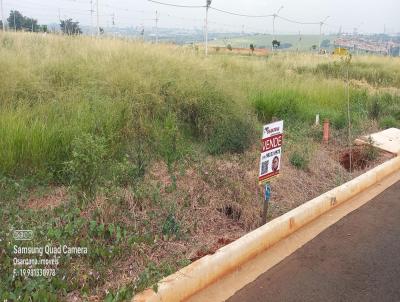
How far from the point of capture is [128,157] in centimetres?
504

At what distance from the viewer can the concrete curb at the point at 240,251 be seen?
2.98 m

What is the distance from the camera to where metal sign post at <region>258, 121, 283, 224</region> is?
407cm

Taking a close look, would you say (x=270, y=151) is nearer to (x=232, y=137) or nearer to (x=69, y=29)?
(x=232, y=137)

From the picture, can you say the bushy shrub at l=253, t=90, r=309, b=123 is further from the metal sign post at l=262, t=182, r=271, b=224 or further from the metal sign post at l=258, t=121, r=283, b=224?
the metal sign post at l=262, t=182, r=271, b=224

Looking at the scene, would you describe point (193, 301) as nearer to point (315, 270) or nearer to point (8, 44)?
point (315, 270)

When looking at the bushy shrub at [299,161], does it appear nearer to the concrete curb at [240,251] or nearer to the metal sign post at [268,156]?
the concrete curb at [240,251]

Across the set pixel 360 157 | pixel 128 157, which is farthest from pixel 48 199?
pixel 360 157

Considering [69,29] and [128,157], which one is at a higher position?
[69,29]

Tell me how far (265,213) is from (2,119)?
3.02m

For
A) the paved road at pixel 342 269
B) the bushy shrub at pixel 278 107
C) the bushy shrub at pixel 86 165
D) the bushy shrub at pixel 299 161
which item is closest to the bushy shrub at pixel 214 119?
the bushy shrub at pixel 299 161

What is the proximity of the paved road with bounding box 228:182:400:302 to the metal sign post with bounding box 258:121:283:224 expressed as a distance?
59 cm

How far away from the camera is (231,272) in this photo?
3.46 meters

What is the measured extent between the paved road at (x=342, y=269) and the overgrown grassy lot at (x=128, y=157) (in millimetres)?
563

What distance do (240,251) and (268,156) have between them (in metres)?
1.00
